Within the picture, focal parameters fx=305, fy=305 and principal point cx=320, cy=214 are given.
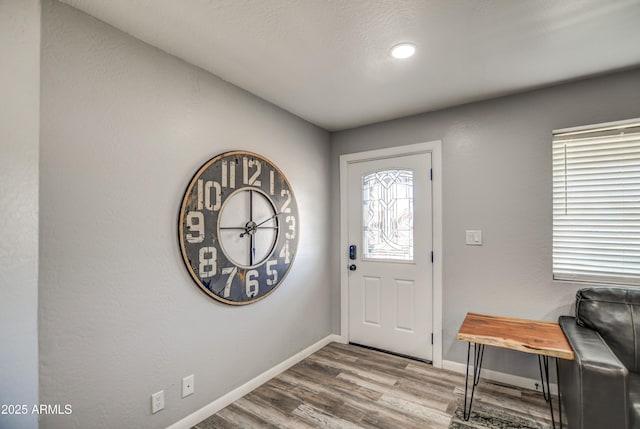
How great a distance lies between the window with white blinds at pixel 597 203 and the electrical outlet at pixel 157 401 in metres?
2.84

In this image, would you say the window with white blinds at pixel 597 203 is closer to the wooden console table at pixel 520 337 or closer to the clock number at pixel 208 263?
the wooden console table at pixel 520 337

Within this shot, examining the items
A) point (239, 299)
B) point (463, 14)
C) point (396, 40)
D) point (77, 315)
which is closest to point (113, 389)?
point (77, 315)

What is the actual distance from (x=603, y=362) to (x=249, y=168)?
7.80 ft

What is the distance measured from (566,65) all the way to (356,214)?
6.63 ft

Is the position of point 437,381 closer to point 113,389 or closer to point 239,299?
point 239,299

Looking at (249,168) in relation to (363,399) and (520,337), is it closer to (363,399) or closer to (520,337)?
(363,399)

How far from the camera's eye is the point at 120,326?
1.65 m

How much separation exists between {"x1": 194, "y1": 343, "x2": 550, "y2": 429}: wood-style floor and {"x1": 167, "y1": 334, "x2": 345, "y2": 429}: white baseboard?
3 centimetres

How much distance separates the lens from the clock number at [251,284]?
7.69 ft

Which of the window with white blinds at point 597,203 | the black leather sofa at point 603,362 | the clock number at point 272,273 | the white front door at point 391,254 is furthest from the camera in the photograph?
the white front door at point 391,254

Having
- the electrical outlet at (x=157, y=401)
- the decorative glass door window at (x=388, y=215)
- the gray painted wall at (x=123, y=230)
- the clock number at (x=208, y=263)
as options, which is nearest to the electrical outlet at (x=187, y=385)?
the gray painted wall at (x=123, y=230)

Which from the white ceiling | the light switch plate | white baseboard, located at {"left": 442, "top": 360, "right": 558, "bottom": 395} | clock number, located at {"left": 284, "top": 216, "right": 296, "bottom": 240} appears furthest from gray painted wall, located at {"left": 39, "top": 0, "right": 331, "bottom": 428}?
the light switch plate

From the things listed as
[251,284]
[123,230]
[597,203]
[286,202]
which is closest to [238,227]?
[251,284]

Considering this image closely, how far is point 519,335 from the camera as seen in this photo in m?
2.00
